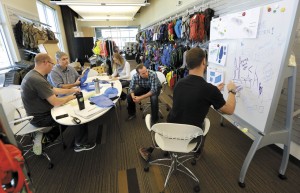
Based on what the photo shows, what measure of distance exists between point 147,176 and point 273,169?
1.45 meters

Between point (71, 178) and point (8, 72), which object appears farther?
point (8, 72)

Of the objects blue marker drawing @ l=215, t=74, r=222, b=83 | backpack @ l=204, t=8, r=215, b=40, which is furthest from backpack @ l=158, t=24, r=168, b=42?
blue marker drawing @ l=215, t=74, r=222, b=83

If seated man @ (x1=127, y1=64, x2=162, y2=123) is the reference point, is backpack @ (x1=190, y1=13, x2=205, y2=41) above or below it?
above

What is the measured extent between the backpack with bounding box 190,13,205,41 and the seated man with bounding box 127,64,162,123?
1.39 metres

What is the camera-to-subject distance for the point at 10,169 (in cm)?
79

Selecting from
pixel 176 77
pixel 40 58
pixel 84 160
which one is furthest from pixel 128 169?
pixel 176 77

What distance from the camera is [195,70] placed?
1434 mm

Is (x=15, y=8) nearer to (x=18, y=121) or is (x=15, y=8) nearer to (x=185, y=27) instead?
(x=18, y=121)

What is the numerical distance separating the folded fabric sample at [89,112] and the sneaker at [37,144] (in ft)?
1.87

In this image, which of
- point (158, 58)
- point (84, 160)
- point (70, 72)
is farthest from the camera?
point (158, 58)

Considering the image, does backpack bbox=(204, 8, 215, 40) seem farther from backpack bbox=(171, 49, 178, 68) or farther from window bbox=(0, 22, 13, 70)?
window bbox=(0, 22, 13, 70)

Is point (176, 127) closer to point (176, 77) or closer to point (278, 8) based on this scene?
point (278, 8)

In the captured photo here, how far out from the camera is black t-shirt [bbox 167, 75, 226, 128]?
136 cm

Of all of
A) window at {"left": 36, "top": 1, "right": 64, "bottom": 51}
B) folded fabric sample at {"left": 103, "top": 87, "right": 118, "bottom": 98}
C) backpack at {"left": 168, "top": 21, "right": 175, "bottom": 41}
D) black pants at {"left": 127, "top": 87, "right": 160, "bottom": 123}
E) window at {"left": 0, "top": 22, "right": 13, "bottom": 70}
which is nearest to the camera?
folded fabric sample at {"left": 103, "top": 87, "right": 118, "bottom": 98}
